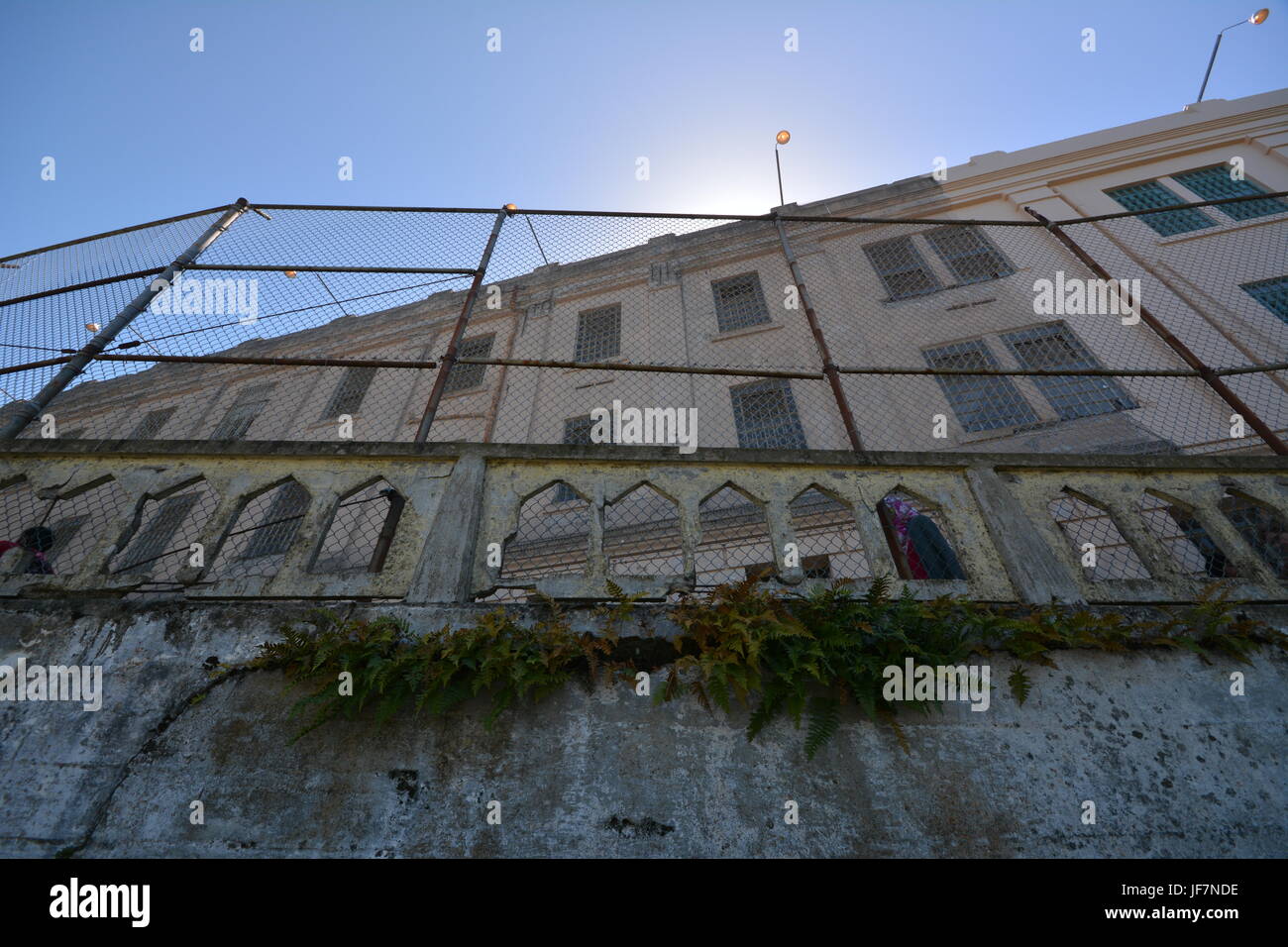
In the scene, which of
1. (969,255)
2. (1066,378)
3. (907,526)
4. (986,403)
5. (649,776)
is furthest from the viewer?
(969,255)

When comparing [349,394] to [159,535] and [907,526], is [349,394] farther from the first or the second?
[907,526]

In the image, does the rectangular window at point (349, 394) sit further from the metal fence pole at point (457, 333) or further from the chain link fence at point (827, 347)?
the metal fence pole at point (457, 333)

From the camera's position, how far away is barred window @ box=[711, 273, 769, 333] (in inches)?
560

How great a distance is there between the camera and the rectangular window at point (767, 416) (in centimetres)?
1162

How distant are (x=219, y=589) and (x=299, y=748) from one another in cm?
95

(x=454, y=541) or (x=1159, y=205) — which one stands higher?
(x=1159, y=205)

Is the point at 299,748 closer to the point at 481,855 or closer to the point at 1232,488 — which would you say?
the point at 481,855

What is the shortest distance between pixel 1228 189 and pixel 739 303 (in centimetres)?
992

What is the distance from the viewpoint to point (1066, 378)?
10891 millimetres

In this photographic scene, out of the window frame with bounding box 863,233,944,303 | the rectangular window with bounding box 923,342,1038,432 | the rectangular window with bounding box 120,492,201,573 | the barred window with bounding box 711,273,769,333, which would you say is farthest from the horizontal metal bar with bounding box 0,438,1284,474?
the barred window with bounding box 711,273,769,333

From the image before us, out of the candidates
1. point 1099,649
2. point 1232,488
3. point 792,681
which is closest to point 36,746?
point 792,681

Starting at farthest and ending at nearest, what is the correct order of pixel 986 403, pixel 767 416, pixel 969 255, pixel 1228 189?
pixel 969 255 < pixel 1228 189 < pixel 767 416 < pixel 986 403

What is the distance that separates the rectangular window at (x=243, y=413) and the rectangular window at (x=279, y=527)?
2698 mm

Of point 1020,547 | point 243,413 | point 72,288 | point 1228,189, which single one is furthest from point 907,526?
point 243,413
